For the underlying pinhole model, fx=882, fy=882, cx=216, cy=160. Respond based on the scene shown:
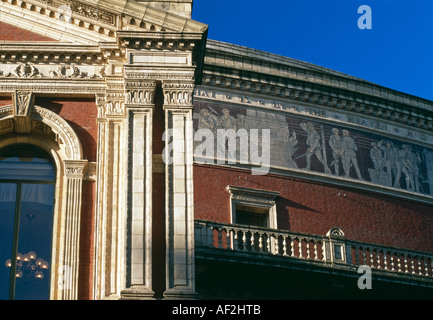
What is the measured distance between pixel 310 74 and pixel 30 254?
14.6m

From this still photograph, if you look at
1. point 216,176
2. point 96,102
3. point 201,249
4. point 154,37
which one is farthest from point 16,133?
point 216,176

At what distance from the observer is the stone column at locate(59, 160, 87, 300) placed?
17.1m

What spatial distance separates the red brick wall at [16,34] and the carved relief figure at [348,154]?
12113 millimetres

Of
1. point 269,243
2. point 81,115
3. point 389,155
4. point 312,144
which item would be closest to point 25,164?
point 81,115

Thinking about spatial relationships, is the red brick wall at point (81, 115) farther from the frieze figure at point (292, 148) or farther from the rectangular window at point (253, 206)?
the frieze figure at point (292, 148)

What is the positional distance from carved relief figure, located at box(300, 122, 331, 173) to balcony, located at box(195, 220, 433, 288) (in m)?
3.71

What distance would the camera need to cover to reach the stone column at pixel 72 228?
17.1m

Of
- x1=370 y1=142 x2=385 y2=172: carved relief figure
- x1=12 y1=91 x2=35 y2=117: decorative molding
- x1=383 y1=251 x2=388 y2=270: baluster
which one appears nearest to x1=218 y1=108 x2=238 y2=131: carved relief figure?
x1=370 y1=142 x2=385 y2=172: carved relief figure

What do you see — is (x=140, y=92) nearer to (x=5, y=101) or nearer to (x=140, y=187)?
(x=140, y=187)

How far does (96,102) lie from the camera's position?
18984 mm

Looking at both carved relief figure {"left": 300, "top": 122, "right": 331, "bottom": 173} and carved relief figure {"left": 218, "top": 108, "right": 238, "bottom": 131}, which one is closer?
carved relief figure {"left": 218, "top": 108, "right": 238, "bottom": 131}

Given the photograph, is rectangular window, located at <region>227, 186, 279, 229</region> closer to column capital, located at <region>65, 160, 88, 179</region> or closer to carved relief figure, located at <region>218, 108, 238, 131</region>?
carved relief figure, located at <region>218, 108, 238, 131</region>

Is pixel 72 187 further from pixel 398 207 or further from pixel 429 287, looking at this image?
pixel 398 207

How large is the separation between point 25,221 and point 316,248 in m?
8.67
